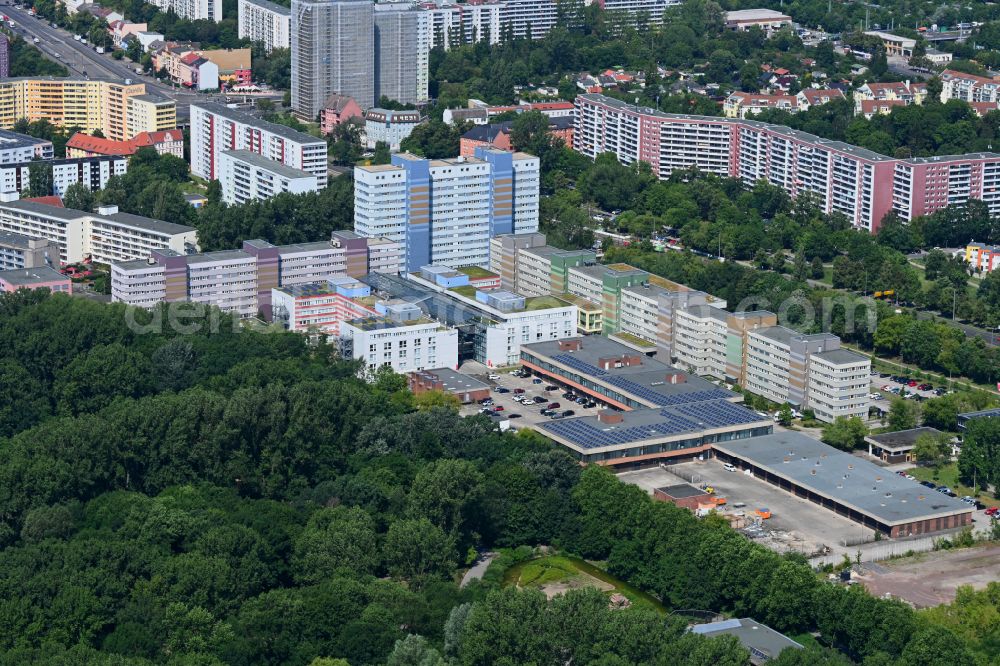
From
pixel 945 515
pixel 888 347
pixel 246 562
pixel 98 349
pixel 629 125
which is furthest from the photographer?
pixel 629 125

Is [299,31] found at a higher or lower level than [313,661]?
higher

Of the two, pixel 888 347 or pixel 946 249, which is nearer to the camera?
pixel 888 347

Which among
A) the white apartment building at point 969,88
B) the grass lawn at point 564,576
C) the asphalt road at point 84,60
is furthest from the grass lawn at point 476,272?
the white apartment building at point 969,88

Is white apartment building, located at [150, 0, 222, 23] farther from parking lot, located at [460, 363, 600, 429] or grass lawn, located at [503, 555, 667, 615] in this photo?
grass lawn, located at [503, 555, 667, 615]

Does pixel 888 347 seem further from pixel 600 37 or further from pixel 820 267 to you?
pixel 600 37

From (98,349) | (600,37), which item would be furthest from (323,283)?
(600,37)

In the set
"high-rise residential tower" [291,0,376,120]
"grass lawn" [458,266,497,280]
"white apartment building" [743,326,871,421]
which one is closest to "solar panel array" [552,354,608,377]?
"white apartment building" [743,326,871,421]
